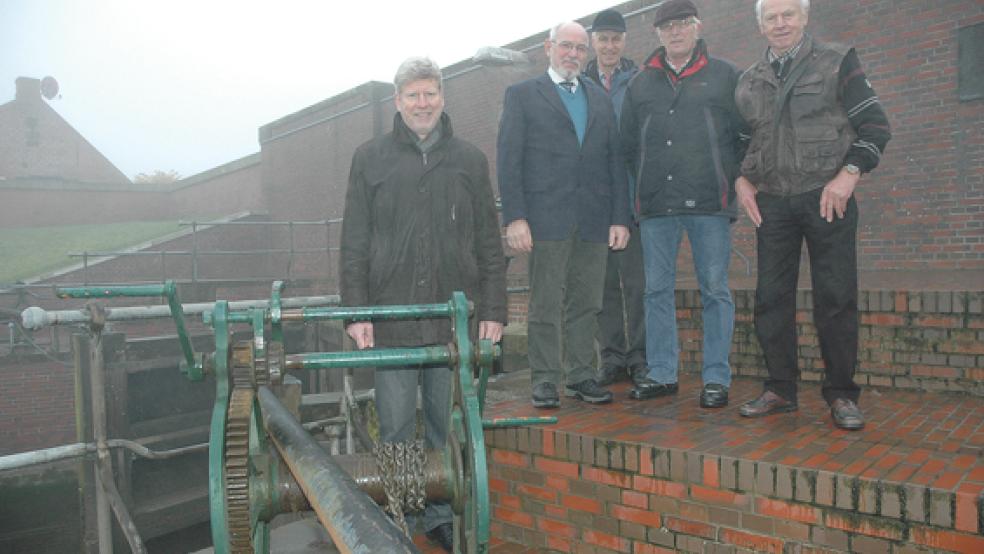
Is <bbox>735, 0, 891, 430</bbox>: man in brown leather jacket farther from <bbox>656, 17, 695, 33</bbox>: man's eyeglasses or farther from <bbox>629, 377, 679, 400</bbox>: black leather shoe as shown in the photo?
<bbox>629, 377, 679, 400</bbox>: black leather shoe

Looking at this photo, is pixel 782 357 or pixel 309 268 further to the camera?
pixel 309 268

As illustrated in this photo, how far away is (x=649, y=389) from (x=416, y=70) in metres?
1.90

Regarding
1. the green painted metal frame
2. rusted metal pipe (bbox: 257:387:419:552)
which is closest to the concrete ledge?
the green painted metal frame

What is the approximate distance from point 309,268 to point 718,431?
19.0 m

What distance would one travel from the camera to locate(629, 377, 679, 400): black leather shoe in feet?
11.1

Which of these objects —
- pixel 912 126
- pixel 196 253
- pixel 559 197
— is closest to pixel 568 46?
pixel 559 197

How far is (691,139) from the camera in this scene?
10.8ft

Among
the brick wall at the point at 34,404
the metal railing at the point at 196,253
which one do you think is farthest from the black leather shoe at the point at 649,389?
the brick wall at the point at 34,404

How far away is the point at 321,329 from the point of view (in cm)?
1234

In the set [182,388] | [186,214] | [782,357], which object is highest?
[186,214]

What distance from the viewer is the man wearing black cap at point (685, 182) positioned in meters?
3.24

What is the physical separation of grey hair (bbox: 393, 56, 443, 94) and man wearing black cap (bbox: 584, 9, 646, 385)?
147cm

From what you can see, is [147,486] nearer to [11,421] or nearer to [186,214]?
[11,421]

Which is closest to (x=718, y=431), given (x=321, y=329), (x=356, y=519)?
(x=356, y=519)
